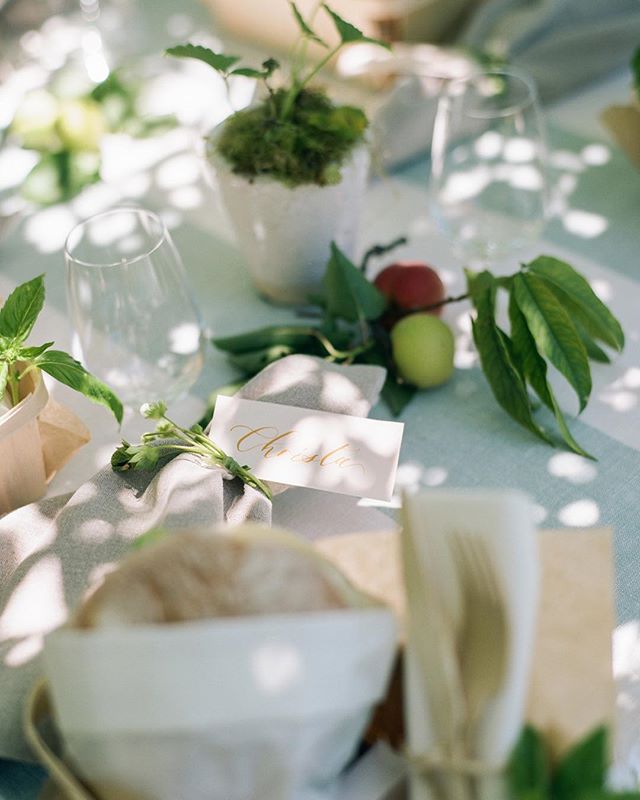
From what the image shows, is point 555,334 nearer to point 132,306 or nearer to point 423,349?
point 423,349

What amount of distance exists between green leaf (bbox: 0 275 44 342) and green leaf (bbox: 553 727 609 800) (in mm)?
492

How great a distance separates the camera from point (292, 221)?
0.95 meters

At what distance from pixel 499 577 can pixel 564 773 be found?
0.09 meters

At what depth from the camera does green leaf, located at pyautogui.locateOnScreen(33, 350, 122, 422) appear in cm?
69

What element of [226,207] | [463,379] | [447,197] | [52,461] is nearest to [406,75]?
[447,197]

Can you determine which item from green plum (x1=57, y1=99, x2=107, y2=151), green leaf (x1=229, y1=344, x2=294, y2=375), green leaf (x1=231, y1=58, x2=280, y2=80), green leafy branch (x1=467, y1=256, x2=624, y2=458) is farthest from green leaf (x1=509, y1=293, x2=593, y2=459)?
green plum (x1=57, y1=99, x2=107, y2=151)

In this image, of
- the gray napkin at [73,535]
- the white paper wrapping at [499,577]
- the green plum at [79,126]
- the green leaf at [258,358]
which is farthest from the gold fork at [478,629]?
the green plum at [79,126]

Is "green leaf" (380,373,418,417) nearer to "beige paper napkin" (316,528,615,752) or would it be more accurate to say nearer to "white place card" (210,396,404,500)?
"white place card" (210,396,404,500)

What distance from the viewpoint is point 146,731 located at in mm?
417

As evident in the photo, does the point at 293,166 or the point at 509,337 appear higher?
the point at 293,166

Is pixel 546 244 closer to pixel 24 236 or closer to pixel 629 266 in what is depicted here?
pixel 629 266

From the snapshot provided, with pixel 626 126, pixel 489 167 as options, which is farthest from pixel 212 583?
pixel 626 126

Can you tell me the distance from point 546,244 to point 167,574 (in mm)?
772

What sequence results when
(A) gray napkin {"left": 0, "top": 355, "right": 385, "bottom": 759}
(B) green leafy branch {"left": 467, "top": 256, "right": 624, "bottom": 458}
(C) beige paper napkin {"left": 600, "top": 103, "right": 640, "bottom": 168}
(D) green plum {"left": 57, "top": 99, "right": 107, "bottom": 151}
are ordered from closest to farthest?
(A) gray napkin {"left": 0, "top": 355, "right": 385, "bottom": 759}, (B) green leafy branch {"left": 467, "top": 256, "right": 624, "bottom": 458}, (C) beige paper napkin {"left": 600, "top": 103, "right": 640, "bottom": 168}, (D) green plum {"left": 57, "top": 99, "right": 107, "bottom": 151}
